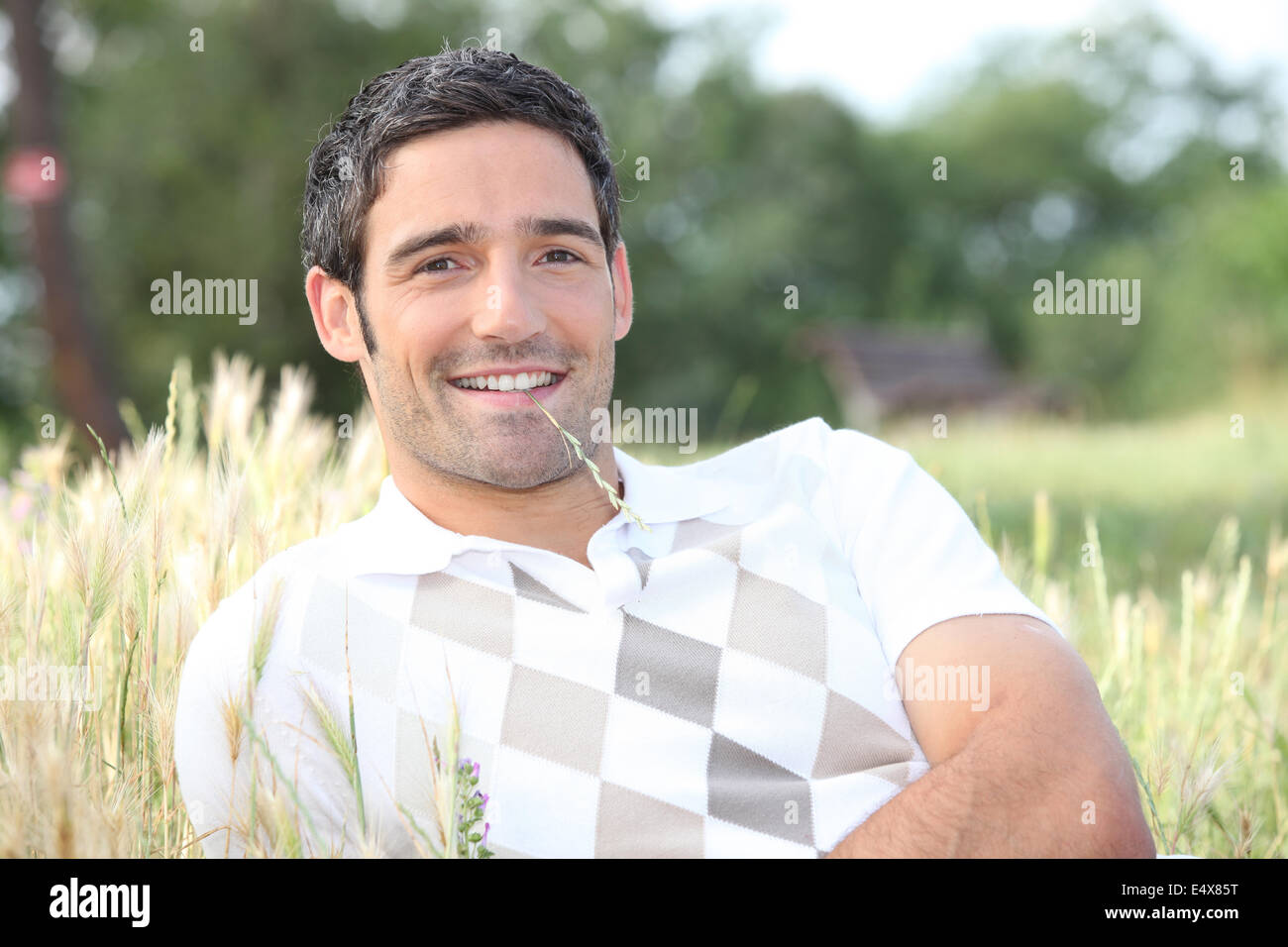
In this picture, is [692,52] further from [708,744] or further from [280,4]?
[708,744]

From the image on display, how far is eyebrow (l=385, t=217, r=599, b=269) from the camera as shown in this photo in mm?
1775

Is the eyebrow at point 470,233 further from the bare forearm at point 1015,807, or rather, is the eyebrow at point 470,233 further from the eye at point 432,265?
the bare forearm at point 1015,807

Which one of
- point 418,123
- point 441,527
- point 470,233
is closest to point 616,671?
point 441,527

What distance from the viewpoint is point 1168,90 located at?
30797mm

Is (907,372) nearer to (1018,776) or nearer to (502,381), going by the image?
(502,381)

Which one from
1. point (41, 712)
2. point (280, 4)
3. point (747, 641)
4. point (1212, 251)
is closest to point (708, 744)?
point (747, 641)

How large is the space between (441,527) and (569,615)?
28cm

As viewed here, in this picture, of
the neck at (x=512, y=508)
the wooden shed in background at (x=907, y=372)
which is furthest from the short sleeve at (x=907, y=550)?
the wooden shed in background at (x=907, y=372)

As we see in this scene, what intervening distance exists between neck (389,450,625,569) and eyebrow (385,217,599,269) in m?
0.35

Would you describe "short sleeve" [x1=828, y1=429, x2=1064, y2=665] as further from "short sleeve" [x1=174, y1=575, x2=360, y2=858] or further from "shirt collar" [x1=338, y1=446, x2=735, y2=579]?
"short sleeve" [x1=174, y1=575, x2=360, y2=858]

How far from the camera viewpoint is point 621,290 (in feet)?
7.04

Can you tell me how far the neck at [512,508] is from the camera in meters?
1.85

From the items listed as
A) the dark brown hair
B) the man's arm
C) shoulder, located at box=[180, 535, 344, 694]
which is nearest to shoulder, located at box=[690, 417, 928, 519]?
the man's arm
